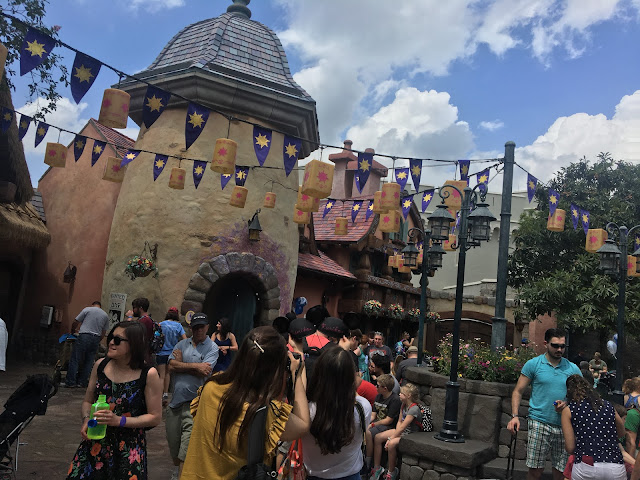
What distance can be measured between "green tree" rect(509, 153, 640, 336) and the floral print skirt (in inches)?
643

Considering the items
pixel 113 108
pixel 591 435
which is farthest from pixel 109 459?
pixel 113 108

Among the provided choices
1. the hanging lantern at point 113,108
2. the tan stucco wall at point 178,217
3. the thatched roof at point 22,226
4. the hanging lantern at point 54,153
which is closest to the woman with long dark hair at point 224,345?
the hanging lantern at point 113,108

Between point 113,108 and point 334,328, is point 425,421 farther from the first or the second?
point 113,108

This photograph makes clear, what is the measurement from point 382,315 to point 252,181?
7.91m

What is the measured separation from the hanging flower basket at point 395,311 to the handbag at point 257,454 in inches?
633

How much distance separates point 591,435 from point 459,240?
3.23m

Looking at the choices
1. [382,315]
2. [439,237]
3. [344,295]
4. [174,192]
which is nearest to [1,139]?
[174,192]

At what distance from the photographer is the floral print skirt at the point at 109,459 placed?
310 cm

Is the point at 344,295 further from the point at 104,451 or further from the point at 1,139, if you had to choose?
the point at 104,451

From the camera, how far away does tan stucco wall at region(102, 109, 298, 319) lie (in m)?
10.9

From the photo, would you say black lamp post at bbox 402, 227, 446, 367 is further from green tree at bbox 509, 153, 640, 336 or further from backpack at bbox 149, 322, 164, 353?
green tree at bbox 509, 153, 640, 336

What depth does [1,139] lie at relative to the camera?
9.92 m

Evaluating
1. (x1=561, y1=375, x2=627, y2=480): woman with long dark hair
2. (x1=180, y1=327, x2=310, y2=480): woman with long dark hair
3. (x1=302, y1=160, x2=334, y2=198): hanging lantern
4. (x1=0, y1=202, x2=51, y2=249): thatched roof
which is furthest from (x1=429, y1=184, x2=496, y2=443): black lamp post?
(x1=0, y1=202, x2=51, y2=249): thatched roof

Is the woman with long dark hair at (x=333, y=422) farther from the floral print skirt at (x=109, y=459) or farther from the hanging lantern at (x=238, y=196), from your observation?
the hanging lantern at (x=238, y=196)
